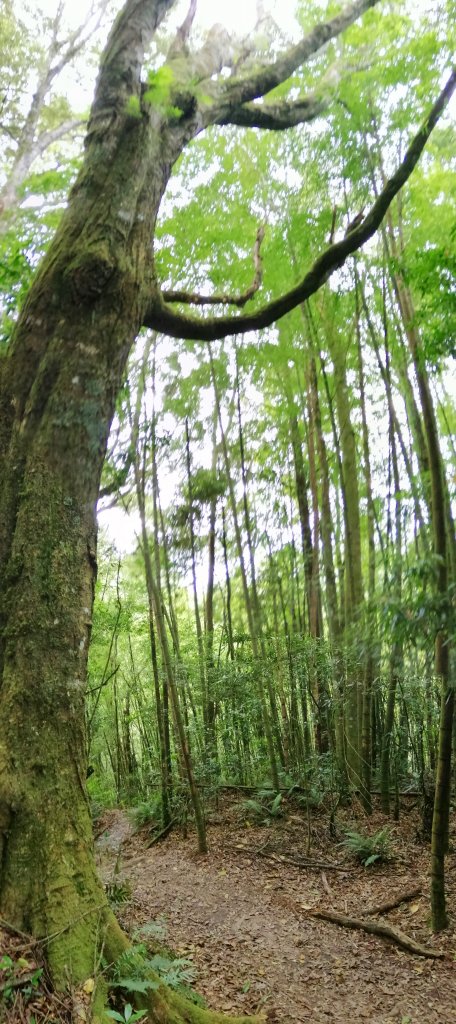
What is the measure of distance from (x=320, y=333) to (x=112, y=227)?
5.23m

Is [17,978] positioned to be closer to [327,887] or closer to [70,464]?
[70,464]

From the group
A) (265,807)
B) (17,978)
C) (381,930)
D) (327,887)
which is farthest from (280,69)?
(265,807)

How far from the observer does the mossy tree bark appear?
73.5 inches

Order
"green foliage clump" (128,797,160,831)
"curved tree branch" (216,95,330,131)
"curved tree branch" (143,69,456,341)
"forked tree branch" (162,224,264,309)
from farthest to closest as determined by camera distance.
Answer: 1. "green foliage clump" (128,797,160,831)
2. "curved tree branch" (216,95,330,131)
3. "forked tree branch" (162,224,264,309)
4. "curved tree branch" (143,69,456,341)

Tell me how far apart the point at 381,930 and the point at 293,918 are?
0.71m

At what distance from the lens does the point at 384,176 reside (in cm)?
516

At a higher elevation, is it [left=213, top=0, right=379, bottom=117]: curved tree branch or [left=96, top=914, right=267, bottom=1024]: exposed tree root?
[left=213, top=0, right=379, bottom=117]: curved tree branch

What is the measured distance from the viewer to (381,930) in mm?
4055

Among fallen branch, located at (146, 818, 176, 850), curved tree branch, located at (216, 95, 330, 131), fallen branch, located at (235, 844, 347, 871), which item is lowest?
fallen branch, located at (146, 818, 176, 850)

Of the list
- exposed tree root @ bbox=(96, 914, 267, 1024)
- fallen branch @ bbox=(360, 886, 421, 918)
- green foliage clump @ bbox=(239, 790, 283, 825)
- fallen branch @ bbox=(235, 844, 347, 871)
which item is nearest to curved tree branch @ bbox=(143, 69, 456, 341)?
exposed tree root @ bbox=(96, 914, 267, 1024)

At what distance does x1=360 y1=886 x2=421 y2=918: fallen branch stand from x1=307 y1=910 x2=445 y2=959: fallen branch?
13 centimetres

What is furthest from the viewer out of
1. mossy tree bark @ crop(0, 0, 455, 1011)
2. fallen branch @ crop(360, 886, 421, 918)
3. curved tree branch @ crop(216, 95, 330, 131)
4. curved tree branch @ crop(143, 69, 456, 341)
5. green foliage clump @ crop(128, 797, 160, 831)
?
green foliage clump @ crop(128, 797, 160, 831)

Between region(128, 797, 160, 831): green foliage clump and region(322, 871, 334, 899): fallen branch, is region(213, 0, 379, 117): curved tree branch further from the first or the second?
region(128, 797, 160, 831): green foliage clump

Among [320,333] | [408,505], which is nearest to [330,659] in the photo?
[408,505]
